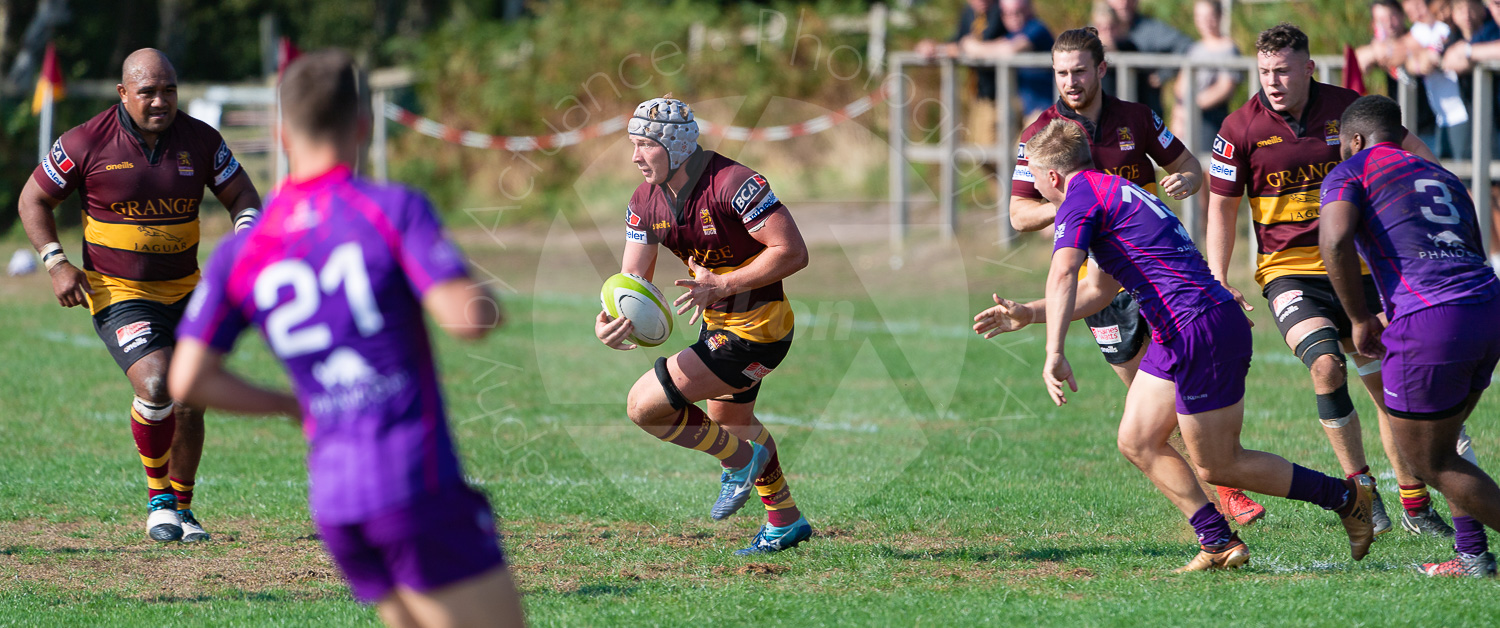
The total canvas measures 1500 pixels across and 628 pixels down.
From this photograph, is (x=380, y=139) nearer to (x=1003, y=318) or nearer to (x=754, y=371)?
(x=754, y=371)

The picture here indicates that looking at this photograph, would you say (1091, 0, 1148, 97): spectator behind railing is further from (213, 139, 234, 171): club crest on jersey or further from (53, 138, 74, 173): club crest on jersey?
(53, 138, 74, 173): club crest on jersey

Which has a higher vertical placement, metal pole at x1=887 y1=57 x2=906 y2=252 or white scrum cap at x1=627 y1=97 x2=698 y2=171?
white scrum cap at x1=627 y1=97 x2=698 y2=171

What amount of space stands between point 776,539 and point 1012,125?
1074cm

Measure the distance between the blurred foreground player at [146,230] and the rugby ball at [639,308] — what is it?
6.73 feet

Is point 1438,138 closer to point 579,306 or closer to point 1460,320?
point 1460,320

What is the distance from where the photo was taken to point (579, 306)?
1570cm

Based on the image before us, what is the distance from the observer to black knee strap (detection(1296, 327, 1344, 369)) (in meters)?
6.33

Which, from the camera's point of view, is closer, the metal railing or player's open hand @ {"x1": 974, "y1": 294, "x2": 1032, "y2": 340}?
player's open hand @ {"x1": 974, "y1": 294, "x2": 1032, "y2": 340}

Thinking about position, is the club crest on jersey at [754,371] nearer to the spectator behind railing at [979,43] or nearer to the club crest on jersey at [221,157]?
the club crest on jersey at [221,157]

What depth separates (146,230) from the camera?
6840 millimetres

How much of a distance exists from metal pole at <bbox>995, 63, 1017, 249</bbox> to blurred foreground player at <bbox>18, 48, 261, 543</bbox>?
10104 mm

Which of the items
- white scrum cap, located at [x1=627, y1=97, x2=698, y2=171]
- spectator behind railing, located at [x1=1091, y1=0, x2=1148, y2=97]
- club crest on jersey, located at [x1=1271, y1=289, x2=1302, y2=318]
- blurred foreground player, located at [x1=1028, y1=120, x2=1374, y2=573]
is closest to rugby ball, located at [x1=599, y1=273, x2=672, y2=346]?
white scrum cap, located at [x1=627, y1=97, x2=698, y2=171]

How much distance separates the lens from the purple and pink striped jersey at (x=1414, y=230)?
5.07 meters

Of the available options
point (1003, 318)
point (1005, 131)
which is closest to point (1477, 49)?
point (1005, 131)
